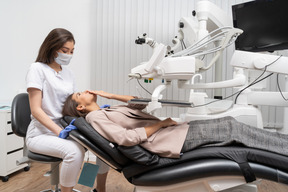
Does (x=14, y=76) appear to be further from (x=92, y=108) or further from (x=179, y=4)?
(x=179, y=4)

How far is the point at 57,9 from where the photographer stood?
8.23 ft

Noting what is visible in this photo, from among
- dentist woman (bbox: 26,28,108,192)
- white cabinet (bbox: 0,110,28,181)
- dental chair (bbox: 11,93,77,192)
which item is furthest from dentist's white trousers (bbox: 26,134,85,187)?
white cabinet (bbox: 0,110,28,181)

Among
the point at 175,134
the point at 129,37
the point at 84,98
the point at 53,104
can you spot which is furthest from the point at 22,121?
the point at 129,37

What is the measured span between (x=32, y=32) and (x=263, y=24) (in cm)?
249

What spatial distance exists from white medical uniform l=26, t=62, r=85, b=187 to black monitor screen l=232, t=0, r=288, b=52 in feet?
4.51

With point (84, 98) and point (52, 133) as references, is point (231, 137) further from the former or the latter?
point (52, 133)

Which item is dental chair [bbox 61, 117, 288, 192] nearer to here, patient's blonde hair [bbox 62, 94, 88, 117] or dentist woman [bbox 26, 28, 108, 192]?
dentist woman [bbox 26, 28, 108, 192]

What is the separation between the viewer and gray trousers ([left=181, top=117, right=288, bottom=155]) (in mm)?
955

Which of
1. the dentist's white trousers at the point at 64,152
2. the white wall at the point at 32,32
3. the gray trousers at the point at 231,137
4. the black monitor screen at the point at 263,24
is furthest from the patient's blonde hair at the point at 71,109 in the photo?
the black monitor screen at the point at 263,24

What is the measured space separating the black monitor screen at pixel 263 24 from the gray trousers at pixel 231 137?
725 millimetres

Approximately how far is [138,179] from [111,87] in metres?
1.61

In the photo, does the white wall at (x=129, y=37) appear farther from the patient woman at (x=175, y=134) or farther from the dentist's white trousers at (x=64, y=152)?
the dentist's white trousers at (x=64, y=152)

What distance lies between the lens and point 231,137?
983 millimetres

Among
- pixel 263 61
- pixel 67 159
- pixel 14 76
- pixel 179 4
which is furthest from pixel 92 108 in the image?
pixel 14 76
